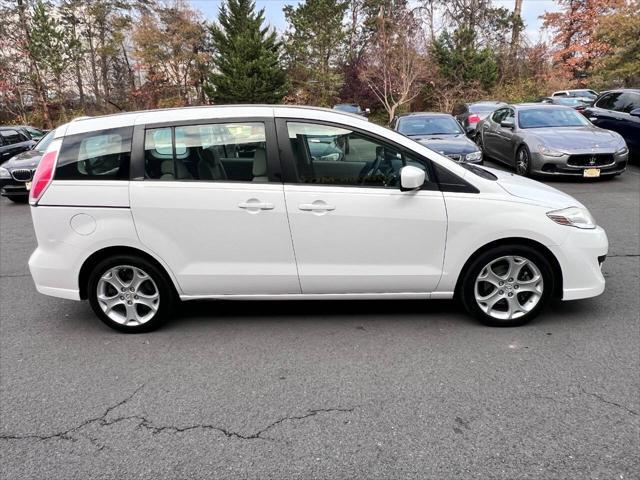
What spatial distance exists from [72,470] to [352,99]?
32346 millimetres

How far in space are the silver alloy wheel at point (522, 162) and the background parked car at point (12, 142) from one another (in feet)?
42.2

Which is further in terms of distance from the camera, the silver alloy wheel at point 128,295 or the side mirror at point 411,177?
the silver alloy wheel at point 128,295

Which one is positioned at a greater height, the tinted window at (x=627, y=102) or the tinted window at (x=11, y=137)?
the tinted window at (x=11, y=137)

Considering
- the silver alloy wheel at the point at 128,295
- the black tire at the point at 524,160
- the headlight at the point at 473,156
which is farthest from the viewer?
the black tire at the point at 524,160

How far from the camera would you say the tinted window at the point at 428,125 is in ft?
34.1

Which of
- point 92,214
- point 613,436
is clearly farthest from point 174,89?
point 613,436

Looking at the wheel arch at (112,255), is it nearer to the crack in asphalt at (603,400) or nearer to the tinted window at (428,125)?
the crack in asphalt at (603,400)

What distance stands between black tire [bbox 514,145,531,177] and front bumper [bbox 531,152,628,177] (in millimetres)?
279

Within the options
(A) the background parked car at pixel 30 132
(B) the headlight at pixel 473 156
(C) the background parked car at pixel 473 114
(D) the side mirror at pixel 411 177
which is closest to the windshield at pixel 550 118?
(B) the headlight at pixel 473 156

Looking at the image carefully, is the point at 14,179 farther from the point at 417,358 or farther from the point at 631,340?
the point at 631,340

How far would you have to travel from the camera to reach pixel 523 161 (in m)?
9.85

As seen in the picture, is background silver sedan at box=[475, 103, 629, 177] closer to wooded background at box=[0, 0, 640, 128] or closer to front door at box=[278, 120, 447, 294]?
front door at box=[278, 120, 447, 294]

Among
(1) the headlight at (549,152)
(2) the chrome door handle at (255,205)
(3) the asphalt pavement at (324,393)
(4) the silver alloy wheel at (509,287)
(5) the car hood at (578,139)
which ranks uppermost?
(2) the chrome door handle at (255,205)

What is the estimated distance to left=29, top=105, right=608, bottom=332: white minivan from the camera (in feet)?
11.6
